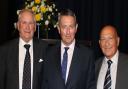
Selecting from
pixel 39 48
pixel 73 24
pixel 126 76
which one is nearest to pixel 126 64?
pixel 126 76

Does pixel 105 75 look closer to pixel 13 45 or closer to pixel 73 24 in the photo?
pixel 73 24

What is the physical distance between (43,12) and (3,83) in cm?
159

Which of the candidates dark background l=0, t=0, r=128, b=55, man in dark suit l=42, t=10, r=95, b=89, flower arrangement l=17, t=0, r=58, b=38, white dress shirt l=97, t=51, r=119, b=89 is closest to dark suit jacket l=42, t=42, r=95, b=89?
man in dark suit l=42, t=10, r=95, b=89

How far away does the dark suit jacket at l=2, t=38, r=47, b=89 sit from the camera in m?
3.33

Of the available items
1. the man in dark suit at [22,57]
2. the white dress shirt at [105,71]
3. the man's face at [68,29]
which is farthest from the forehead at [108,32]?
the man in dark suit at [22,57]

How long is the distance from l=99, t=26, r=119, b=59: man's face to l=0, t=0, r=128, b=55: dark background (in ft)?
9.66

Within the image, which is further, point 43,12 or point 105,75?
point 43,12

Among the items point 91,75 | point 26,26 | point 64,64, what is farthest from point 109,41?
point 26,26

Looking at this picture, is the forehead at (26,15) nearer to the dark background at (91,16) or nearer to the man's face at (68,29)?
the man's face at (68,29)

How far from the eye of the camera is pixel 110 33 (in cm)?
346

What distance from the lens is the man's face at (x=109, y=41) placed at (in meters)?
3.44

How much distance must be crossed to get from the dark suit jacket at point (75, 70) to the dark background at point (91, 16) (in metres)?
3.07

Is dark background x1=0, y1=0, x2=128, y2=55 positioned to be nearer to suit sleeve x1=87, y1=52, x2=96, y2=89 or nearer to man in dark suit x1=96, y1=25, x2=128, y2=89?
man in dark suit x1=96, y1=25, x2=128, y2=89

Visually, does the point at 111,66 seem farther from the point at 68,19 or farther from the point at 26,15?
the point at 26,15
